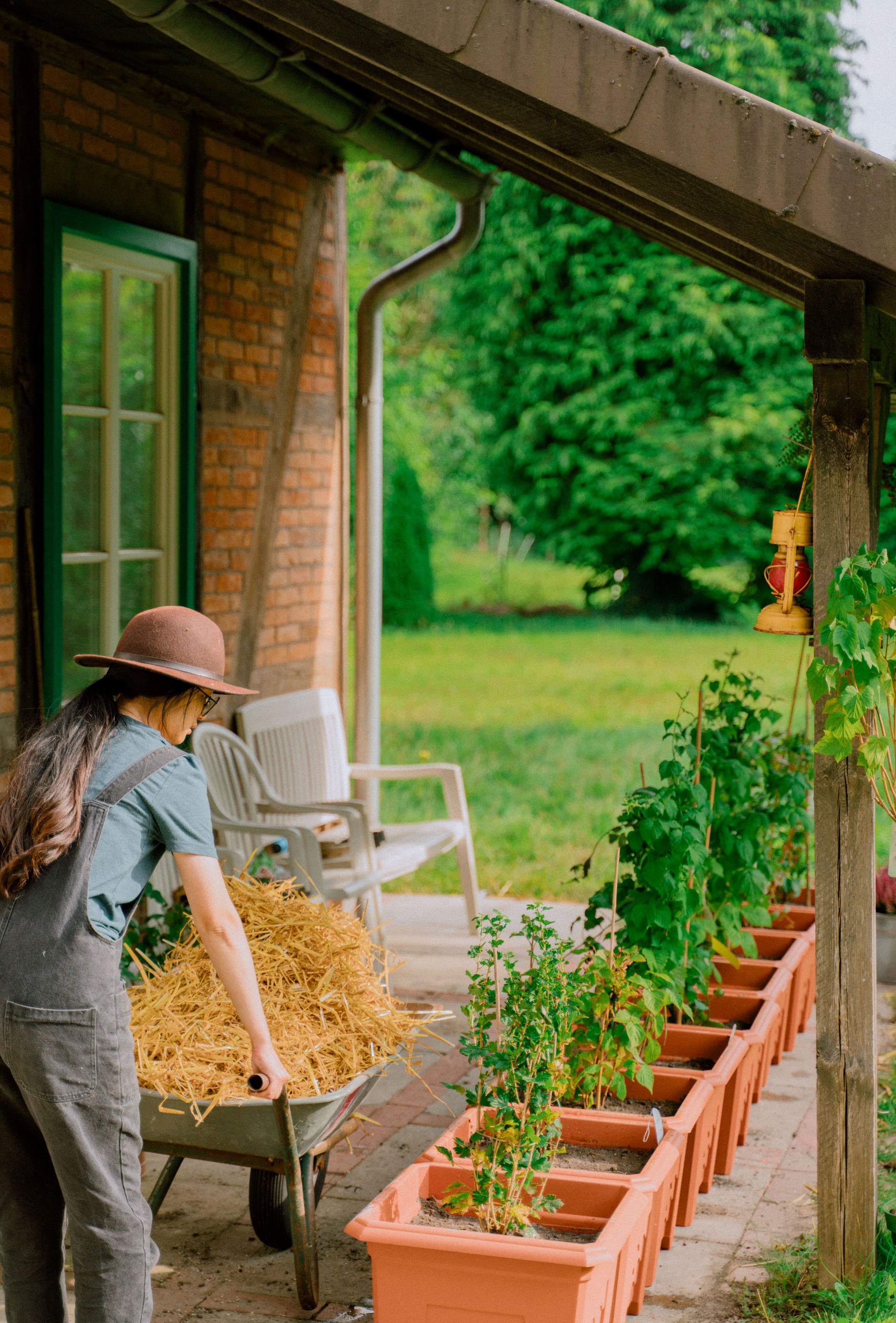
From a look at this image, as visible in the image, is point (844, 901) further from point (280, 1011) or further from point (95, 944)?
point (95, 944)

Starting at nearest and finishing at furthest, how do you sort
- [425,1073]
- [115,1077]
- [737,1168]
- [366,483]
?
[115,1077], [737,1168], [425,1073], [366,483]

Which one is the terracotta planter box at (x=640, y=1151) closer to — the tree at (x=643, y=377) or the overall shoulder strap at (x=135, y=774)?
the overall shoulder strap at (x=135, y=774)

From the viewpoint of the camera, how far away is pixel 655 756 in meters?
10.9

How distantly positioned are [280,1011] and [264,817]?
7.91 ft

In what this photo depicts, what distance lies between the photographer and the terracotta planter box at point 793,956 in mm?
4715

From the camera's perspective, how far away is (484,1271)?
2.54 metres

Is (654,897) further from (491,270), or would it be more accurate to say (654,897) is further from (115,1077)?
(491,270)

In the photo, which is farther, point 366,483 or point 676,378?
point 676,378

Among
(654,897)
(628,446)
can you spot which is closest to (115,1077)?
(654,897)

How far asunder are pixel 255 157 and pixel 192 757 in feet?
13.0

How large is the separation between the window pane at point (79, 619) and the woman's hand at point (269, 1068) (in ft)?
8.10

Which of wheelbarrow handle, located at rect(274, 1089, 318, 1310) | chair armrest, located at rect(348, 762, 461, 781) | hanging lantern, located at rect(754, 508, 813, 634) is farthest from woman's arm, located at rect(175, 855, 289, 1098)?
chair armrest, located at rect(348, 762, 461, 781)

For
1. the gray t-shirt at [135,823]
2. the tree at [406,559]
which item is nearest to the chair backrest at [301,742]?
the gray t-shirt at [135,823]

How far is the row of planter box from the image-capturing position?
2.51 m
